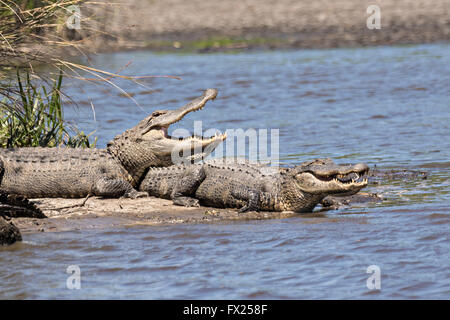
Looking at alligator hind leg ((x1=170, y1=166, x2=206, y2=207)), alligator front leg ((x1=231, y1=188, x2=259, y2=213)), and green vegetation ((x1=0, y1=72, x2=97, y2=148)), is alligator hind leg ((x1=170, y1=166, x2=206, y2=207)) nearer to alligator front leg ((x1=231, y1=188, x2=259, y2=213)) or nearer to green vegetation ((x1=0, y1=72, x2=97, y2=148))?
alligator front leg ((x1=231, y1=188, x2=259, y2=213))

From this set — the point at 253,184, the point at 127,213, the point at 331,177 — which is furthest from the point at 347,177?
the point at 127,213

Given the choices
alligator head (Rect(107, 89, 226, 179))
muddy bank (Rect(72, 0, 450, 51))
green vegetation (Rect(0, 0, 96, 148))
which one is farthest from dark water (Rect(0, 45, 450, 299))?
muddy bank (Rect(72, 0, 450, 51))

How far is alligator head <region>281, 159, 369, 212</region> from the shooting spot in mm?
6480

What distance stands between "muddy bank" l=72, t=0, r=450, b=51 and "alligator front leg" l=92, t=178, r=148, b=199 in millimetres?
14015

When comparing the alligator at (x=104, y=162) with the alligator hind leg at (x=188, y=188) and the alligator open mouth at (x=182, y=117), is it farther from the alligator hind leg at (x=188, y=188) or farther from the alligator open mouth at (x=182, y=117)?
the alligator hind leg at (x=188, y=188)

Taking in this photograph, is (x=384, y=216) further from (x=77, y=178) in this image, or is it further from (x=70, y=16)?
(x=70, y=16)

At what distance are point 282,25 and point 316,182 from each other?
17.6 m

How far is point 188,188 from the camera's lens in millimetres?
7066

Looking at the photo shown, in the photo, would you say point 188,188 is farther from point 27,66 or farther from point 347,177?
point 27,66

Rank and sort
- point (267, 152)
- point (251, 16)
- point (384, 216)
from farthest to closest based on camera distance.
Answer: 1. point (251, 16)
2. point (267, 152)
3. point (384, 216)
